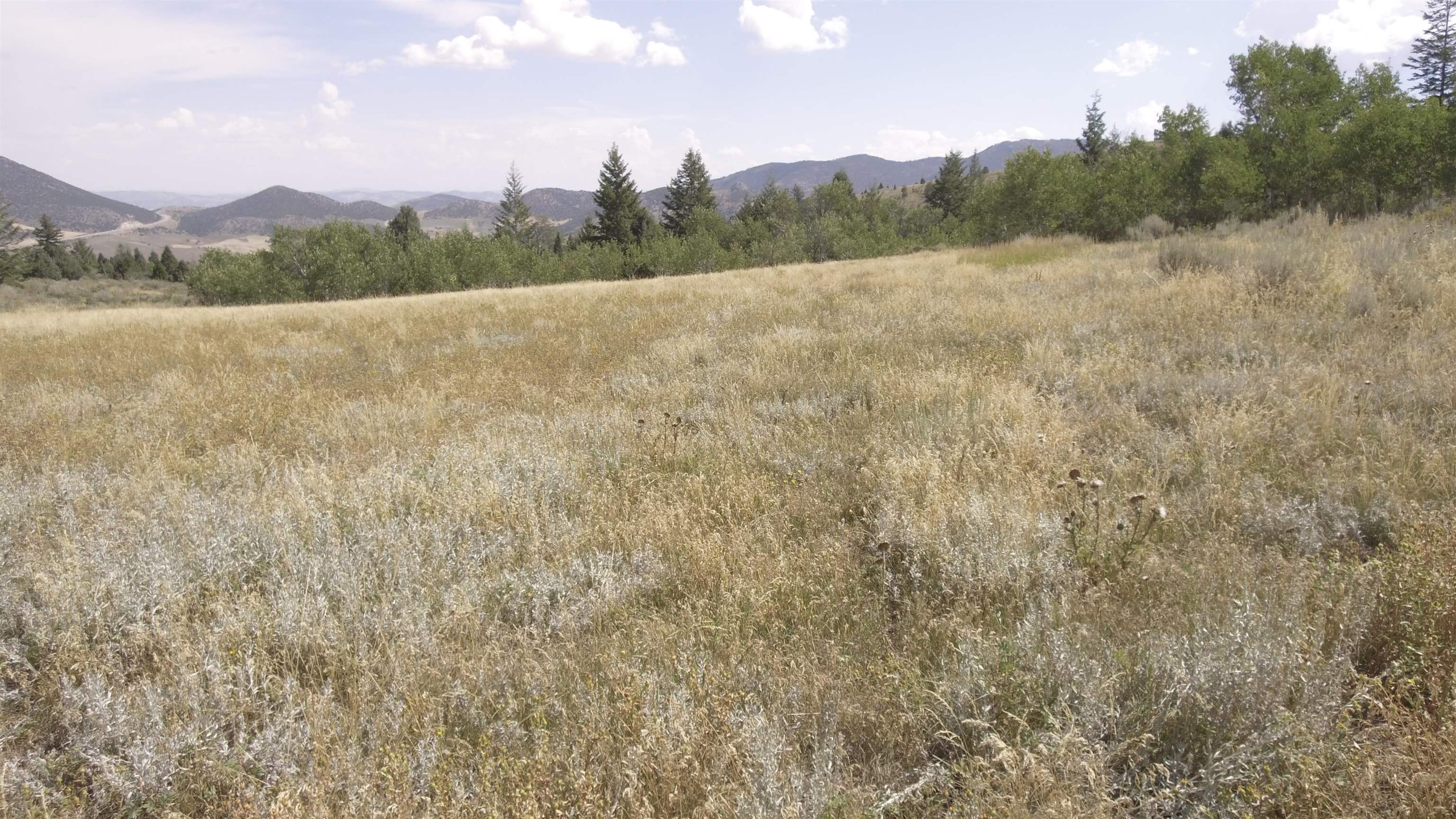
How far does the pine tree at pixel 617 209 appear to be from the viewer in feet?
177

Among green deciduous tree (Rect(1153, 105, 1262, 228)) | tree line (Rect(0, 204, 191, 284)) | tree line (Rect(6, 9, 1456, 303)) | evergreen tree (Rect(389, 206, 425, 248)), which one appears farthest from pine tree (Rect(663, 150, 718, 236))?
tree line (Rect(0, 204, 191, 284))

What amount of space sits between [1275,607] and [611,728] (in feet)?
8.14

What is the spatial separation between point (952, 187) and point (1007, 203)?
→ 4703 centimetres

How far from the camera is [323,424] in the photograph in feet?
18.6

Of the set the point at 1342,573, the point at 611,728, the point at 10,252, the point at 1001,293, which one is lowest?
the point at 611,728

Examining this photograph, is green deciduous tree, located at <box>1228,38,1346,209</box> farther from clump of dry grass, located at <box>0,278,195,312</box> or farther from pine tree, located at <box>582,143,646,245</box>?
clump of dry grass, located at <box>0,278,195,312</box>

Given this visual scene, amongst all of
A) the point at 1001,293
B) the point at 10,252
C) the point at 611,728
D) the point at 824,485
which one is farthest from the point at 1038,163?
the point at 10,252

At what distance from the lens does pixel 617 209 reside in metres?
55.1

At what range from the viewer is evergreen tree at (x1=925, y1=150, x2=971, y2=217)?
7650 cm

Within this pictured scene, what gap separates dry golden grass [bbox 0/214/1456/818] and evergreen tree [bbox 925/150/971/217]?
77140mm

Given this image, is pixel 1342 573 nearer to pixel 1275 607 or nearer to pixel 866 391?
pixel 1275 607

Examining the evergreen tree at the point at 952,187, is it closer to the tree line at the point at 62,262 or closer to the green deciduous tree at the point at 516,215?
the green deciduous tree at the point at 516,215

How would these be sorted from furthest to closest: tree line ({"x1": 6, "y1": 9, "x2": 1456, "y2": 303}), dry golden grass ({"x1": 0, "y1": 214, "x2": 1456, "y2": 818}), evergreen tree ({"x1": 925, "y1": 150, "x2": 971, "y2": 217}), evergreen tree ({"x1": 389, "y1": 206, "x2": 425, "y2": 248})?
evergreen tree ({"x1": 925, "y1": 150, "x2": 971, "y2": 217}), evergreen tree ({"x1": 389, "y1": 206, "x2": 425, "y2": 248}), tree line ({"x1": 6, "y1": 9, "x2": 1456, "y2": 303}), dry golden grass ({"x1": 0, "y1": 214, "x2": 1456, "y2": 818})

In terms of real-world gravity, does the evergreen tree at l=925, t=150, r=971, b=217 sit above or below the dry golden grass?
above
